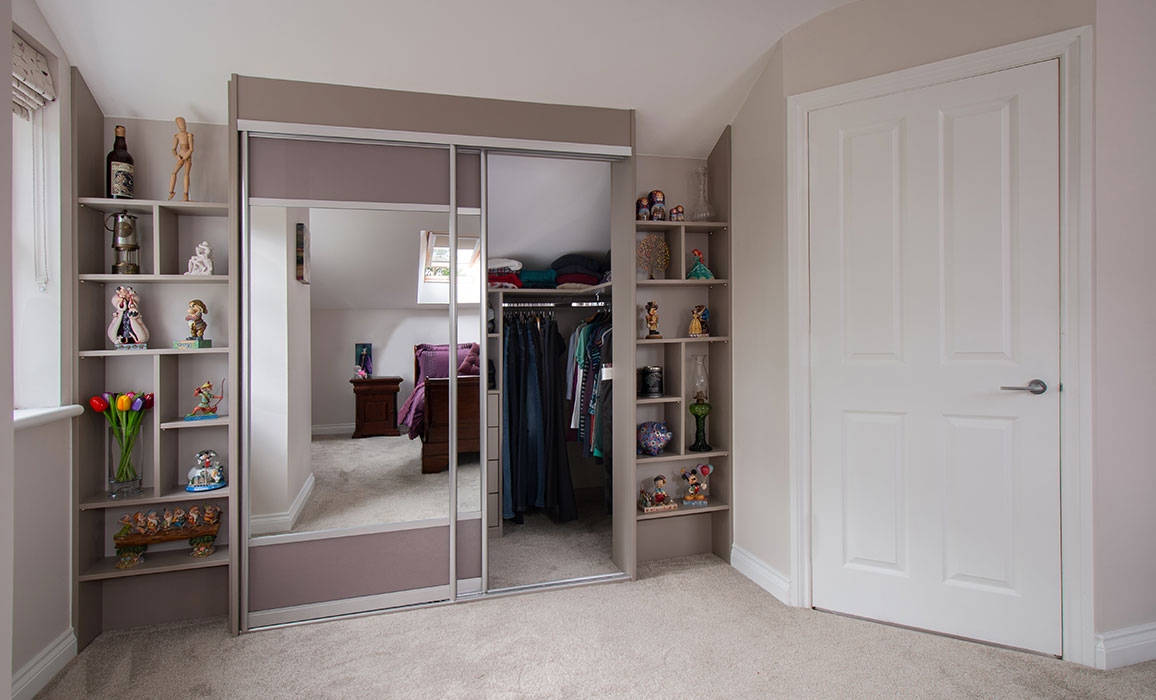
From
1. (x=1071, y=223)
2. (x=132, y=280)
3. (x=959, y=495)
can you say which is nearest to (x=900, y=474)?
(x=959, y=495)

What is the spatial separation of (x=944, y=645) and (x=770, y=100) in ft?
7.59

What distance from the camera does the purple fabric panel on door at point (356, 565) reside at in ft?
7.95

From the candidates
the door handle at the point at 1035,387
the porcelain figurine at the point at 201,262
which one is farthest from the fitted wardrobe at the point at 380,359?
the door handle at the point at 1035,387

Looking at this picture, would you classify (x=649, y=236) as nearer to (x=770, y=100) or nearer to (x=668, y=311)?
(x=668, y=311)

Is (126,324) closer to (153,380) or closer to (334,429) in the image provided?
(153,380)

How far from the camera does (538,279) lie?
3.61 metres

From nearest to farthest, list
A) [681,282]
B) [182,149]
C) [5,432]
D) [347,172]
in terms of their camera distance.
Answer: [5,432] → [182,149] → [347,172] → [681,282]

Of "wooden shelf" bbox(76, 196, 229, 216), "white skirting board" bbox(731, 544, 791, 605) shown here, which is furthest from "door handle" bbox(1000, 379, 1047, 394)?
"wooden shelf" bbox(76, 196, 229, 216)

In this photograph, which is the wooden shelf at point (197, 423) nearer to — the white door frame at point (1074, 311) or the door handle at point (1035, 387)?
the door handle at point (1035, 387)

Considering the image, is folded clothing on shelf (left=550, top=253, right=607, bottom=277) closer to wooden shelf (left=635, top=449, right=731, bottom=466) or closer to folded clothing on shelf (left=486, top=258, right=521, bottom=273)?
folded clothing on shelf (left=486, top=258, right=521, bottom=273)

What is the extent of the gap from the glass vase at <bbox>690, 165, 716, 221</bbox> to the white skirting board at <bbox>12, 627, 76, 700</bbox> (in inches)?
124

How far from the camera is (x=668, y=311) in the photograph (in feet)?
10.4

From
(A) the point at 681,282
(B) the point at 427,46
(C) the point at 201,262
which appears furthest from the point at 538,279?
(C) the point at 201,262

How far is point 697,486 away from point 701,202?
1475 millimetres
